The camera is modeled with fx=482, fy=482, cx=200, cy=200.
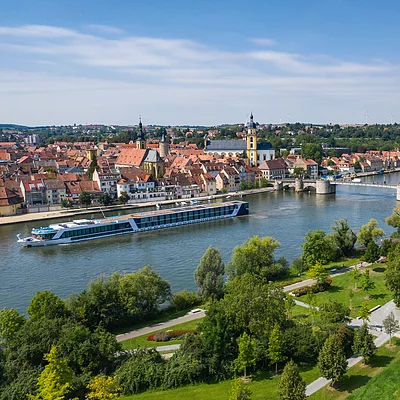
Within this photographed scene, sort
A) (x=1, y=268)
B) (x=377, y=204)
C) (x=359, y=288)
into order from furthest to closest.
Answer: (x=377, y=204) < (x=1, y=268) < (x=359, y=288)

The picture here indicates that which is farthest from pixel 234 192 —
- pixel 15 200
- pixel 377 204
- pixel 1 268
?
pixel 1 268

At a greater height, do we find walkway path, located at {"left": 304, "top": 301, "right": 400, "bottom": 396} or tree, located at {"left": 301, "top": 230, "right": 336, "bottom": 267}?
tree, located at {"left": 301, "top": 230, "right": 336, "bottom": 267}

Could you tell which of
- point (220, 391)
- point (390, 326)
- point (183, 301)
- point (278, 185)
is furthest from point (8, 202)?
point (390, 326)

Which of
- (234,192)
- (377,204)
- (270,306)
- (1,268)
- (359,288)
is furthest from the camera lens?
(234,192)

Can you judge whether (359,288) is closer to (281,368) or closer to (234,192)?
(281,368)

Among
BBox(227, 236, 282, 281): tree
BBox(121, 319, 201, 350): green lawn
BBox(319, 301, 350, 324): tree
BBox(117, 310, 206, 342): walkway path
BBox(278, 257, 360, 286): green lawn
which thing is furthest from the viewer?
BBox(227, 236, 282, 281): tree

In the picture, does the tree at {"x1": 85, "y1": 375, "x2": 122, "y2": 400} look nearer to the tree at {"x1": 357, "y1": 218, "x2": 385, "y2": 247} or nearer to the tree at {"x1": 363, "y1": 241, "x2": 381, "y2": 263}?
the tree at {"x1": 363, "y1": 241, "x2": 381, "y2": 263}

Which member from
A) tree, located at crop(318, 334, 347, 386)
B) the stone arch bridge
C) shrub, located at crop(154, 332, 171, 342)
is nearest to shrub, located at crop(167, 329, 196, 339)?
shrub, located at crop(154, 332, 171, 342)
